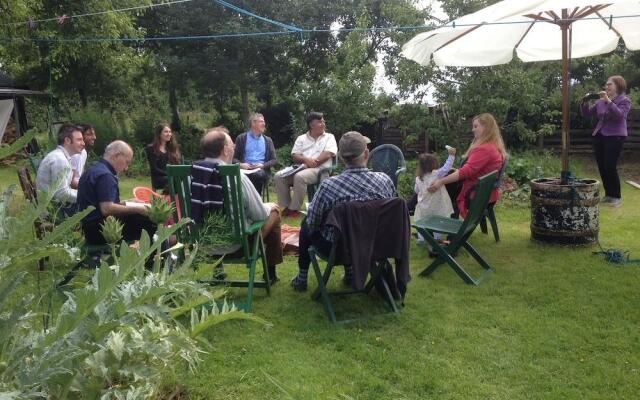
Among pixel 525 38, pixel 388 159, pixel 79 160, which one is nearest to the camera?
pixel 79 160

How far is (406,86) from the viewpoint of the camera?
30.2 ft

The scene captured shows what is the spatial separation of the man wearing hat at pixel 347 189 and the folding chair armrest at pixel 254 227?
1.05 feet

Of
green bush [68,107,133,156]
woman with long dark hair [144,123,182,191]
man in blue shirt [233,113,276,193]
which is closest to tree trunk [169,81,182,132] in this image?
green bush [68,107,133,156]

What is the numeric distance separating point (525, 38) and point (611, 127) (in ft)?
5.29

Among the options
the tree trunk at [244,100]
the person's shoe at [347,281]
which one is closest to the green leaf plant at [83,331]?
the person's shoe at [347,281]

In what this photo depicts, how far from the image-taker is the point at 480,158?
468 cm

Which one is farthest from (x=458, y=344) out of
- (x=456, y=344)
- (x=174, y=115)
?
(x=174, y=115)

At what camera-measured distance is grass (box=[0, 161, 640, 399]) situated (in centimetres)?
262

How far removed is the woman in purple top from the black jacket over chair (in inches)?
141

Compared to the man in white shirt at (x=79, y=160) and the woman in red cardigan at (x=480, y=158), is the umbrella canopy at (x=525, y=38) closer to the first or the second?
the woman in red cardigan at (x=480, y=158)

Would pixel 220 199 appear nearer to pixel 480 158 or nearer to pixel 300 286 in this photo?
pixel 300 286

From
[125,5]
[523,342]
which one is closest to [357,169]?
[523,342]

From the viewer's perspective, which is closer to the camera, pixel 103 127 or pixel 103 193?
pixel 103 193

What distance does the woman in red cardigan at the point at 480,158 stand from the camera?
468cm
